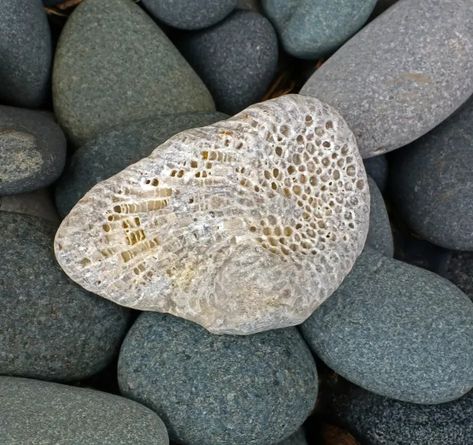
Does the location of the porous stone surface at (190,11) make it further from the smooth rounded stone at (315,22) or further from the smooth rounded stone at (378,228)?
the smooth rounded stone at (378,228)

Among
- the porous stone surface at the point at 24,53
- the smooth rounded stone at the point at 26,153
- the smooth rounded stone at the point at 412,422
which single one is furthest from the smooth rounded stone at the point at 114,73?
the smooth rounded stone at the point at 412,422

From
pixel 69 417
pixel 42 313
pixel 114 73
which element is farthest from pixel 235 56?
pixel 69 417

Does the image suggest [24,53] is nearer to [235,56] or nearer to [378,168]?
[235,56]

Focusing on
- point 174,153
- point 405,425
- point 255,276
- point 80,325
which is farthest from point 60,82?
point 405,425

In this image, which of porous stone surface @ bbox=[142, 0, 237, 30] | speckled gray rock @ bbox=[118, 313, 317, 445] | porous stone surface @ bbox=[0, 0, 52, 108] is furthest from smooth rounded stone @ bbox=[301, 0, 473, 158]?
porous stone surface @ bbox=[0, 0, 52, 108]

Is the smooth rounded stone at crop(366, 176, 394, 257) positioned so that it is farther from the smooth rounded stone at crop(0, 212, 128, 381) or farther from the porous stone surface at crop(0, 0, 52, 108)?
the porous stone surface at crop(0, 0, 52, 108)
